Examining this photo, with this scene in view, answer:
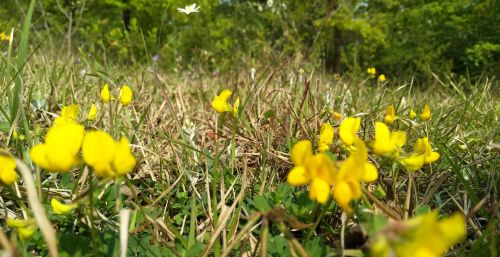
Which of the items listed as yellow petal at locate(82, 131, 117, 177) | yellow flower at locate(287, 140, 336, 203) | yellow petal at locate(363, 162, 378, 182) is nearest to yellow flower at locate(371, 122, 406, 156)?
yellow petal at locate(363, 162, 378, 182)

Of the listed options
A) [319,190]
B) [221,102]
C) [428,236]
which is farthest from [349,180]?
[221,102]

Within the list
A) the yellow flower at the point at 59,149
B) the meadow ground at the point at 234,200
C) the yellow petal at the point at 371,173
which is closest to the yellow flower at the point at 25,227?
the meadow ground at the point at 234,200

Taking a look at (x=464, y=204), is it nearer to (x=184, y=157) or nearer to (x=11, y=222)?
(x=184, y=157)

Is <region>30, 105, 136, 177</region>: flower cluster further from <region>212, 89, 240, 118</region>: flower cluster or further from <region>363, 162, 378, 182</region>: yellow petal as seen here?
<region>212, 89, 240, 118</region>: flower cluster

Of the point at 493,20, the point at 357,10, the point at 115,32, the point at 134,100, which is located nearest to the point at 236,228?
the point at 134,100

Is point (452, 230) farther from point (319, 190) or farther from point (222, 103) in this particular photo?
point (222, 103)

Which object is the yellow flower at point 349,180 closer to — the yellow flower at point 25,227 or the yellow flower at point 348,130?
the yellow flower at point 348,130
